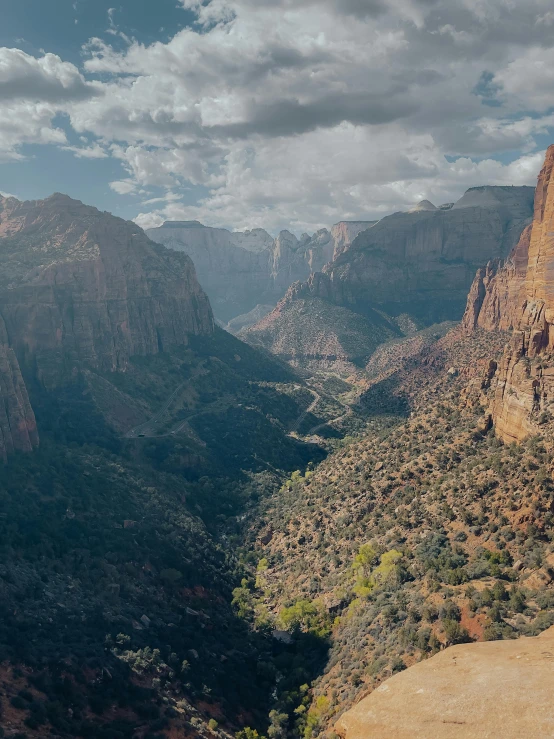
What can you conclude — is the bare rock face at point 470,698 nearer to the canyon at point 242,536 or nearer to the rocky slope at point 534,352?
the canyon at point 242,536

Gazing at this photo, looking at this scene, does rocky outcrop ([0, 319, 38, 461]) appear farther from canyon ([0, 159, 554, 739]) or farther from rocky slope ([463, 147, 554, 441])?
rocky slope ([463, 147, 554, 441])

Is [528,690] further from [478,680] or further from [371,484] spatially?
[371,484]

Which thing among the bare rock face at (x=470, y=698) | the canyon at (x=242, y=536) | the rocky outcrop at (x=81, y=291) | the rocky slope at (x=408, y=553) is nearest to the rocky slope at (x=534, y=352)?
the canyon at (x=242, y=536)

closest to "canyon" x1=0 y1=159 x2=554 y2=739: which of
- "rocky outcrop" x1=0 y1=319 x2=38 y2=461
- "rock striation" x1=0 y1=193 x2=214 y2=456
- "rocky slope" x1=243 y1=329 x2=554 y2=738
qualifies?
"rocky slope" x1=243 y1=329 x2=554 y2=738

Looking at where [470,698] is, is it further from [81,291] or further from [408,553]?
[81,291]

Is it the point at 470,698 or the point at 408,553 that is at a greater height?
the point at 470,698

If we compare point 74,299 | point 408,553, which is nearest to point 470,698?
point 408,553
